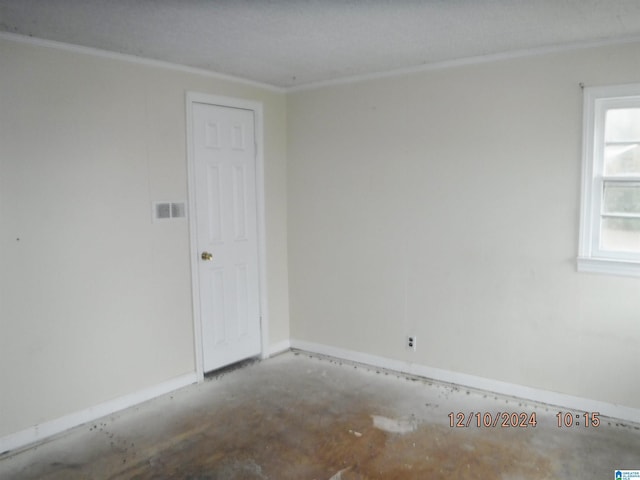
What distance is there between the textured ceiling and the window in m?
0.43

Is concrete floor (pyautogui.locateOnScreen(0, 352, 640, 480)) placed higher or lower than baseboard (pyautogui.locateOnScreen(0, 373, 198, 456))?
lower

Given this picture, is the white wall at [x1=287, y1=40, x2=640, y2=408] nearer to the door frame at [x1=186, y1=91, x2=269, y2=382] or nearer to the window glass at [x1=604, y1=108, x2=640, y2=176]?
the window glass at [x1=604, y1=108, x2=640, y2=176]

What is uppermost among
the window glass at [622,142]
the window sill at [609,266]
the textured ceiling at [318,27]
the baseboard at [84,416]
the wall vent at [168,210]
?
the textured ceiling at [318,27]

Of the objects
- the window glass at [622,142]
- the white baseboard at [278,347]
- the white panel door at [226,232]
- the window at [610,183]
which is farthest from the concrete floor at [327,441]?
the window glass at [622,142]

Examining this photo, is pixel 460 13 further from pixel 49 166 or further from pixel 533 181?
pixel 49 166

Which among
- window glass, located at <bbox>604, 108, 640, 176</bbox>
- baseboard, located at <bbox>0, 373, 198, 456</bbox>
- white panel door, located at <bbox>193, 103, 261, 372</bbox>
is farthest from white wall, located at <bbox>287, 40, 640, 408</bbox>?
baseboard, located at <bbox>0, 373, 198, 456</bbox>

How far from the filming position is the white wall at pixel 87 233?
2.81 m

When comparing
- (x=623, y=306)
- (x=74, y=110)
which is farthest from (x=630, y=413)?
(x=74, y=110)

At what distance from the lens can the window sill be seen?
2973 millimetres

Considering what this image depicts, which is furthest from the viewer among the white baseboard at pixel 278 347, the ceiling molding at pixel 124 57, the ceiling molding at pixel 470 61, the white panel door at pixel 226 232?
the white baseboard at pixel 278 347

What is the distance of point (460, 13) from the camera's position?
2.47 meters

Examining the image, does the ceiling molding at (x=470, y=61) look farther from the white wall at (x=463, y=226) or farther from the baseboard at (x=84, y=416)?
the baseboard at (x=84, y=416)

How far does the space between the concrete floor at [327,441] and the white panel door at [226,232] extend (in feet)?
1.72

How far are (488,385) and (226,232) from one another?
2.40 meters
